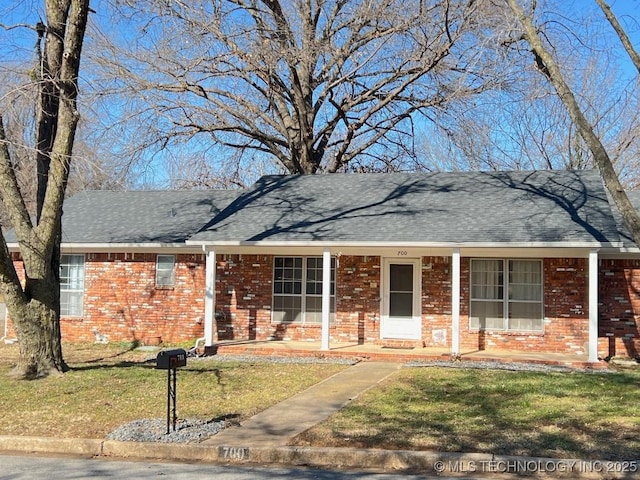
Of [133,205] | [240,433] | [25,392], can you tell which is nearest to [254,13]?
[133,205]

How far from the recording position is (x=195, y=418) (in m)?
9.66

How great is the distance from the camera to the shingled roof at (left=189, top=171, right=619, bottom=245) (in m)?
15.8

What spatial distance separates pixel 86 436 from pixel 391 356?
8.26 metres

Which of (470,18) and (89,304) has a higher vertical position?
(470,18)

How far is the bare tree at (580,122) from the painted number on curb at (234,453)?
24.6ft

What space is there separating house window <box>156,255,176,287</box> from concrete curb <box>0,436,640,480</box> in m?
10.6

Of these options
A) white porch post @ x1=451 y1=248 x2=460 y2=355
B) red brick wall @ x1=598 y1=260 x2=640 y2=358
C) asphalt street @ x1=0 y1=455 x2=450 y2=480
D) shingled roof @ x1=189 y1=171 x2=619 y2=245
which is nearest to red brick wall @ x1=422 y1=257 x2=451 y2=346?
shingled roof @ x1=189 y1=171 x2=619 y2=245

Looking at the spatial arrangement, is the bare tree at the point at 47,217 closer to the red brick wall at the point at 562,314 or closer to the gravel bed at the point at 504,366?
the gravel bed at the point at 504,366

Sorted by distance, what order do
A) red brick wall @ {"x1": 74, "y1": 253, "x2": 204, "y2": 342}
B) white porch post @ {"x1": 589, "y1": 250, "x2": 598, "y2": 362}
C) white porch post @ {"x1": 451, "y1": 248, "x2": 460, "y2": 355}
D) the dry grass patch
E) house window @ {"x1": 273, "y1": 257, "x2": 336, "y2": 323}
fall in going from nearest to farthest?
the dry grass patch
white porch post @ {"x1": 589, "y1": 250, "x2": 598, "y2": 362}
white porch post @ {"x1": 451, "y1": 248, "x2": 460, "y2": 355}
house window @ {"x1": 273, "y1": 257, "x2": 336, "y2": 323}
red brick wall @ {"x1": 74, "y1": 253, "x2": 204, "y2": 342}

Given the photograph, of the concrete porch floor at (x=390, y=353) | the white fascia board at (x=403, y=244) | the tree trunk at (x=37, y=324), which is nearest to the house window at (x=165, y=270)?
the white fascia board at (x=403, y=244)

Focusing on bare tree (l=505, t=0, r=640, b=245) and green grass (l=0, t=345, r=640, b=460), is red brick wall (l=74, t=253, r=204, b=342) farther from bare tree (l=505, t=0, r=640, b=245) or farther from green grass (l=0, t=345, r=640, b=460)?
bare tree (l=505, t=0, r=640, b=245)

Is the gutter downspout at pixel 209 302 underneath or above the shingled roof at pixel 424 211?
underneath

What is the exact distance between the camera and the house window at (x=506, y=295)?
1702 centimetres

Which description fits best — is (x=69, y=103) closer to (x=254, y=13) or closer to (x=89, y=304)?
(x=89, y=304)
